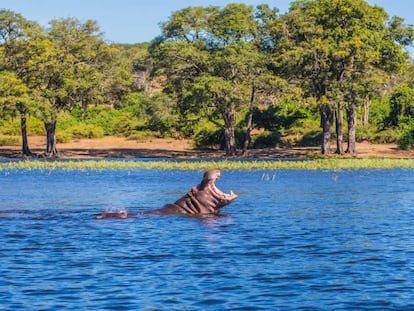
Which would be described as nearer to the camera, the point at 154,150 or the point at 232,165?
the point at 232,165

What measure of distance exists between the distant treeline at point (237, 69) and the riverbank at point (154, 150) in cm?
153

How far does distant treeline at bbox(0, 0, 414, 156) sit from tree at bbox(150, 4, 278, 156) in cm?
11

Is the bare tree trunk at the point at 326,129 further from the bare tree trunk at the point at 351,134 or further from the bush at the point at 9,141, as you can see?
the bush at the point at 9,141

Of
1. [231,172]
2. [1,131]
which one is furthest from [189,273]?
[1,131]

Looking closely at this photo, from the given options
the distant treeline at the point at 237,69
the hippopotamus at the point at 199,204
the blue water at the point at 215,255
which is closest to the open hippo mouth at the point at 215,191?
the hippopotamus at the point at 199,204

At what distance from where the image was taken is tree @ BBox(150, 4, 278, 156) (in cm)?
7294

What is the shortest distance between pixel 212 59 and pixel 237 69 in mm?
2671

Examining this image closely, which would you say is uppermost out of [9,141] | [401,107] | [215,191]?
[401,107]

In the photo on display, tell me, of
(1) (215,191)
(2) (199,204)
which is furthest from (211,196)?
(2) (199,204)

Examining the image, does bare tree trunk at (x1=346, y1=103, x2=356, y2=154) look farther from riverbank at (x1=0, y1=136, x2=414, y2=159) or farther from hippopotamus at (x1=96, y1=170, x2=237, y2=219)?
hippopotamus at (x1=96, y1=170, x2=237, y2=219)

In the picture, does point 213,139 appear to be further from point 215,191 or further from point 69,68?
point 215,191

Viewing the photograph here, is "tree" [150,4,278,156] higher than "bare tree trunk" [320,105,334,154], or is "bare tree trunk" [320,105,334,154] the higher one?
"tree" [150,4,278,156]

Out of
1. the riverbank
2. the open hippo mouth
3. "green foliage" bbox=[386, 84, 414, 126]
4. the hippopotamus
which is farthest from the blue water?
"green foliage" bbox=[386, 84, 414, 126]

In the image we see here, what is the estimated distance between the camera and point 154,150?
269 ft
